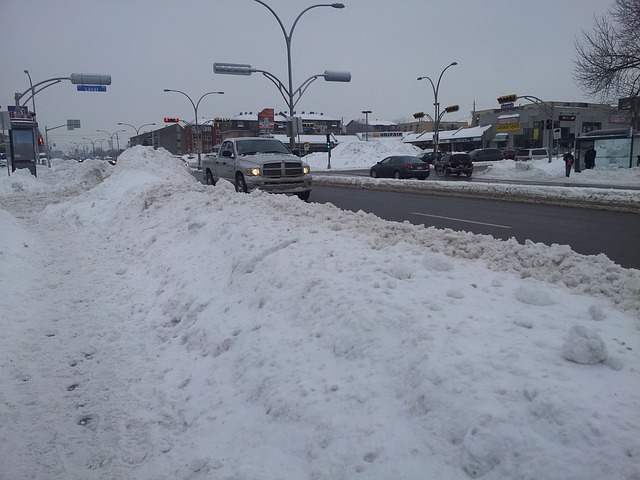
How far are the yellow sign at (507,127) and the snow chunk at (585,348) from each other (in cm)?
8440

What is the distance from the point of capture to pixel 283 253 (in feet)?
19.8

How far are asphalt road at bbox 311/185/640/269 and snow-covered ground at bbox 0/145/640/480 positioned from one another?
3.75 m

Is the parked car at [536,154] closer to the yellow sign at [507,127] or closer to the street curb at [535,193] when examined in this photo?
the yellow sign at [507,127]

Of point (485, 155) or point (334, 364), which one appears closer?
point (334, 364)

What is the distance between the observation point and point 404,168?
28.8m

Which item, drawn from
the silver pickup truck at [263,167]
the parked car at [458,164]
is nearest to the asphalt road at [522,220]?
the silver pickup truck at [263,167]

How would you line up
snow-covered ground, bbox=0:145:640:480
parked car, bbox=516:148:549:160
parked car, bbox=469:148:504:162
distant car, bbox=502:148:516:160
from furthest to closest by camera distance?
1. distant car, bbox=502:148:516:160
2. parked car, bbox=469:148:504:162
3. parked car, bbox=516:148:549:160
4. snow-covered ground, bbox=0:145:640:480

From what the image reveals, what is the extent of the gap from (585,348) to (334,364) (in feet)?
5.91

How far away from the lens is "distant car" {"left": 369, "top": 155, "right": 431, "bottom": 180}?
2877 centimetres

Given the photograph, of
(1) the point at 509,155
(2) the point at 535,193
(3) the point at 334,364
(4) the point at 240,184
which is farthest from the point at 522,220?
(1) the point at 509,155

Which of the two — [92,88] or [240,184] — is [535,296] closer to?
[240,184]

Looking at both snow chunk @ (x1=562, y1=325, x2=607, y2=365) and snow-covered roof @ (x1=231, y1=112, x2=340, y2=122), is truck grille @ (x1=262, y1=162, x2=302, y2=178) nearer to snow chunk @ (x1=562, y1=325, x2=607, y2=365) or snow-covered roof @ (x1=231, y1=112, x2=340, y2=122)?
snow chunk @ (x1=562, y1=325, x2=607, y2=365)

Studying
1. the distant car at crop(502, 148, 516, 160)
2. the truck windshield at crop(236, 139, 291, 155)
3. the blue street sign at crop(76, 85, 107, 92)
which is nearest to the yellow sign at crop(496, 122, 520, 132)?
the distant car at crop(502, 148, 516, 160)

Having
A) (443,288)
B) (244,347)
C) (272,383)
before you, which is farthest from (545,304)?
(244,347)
